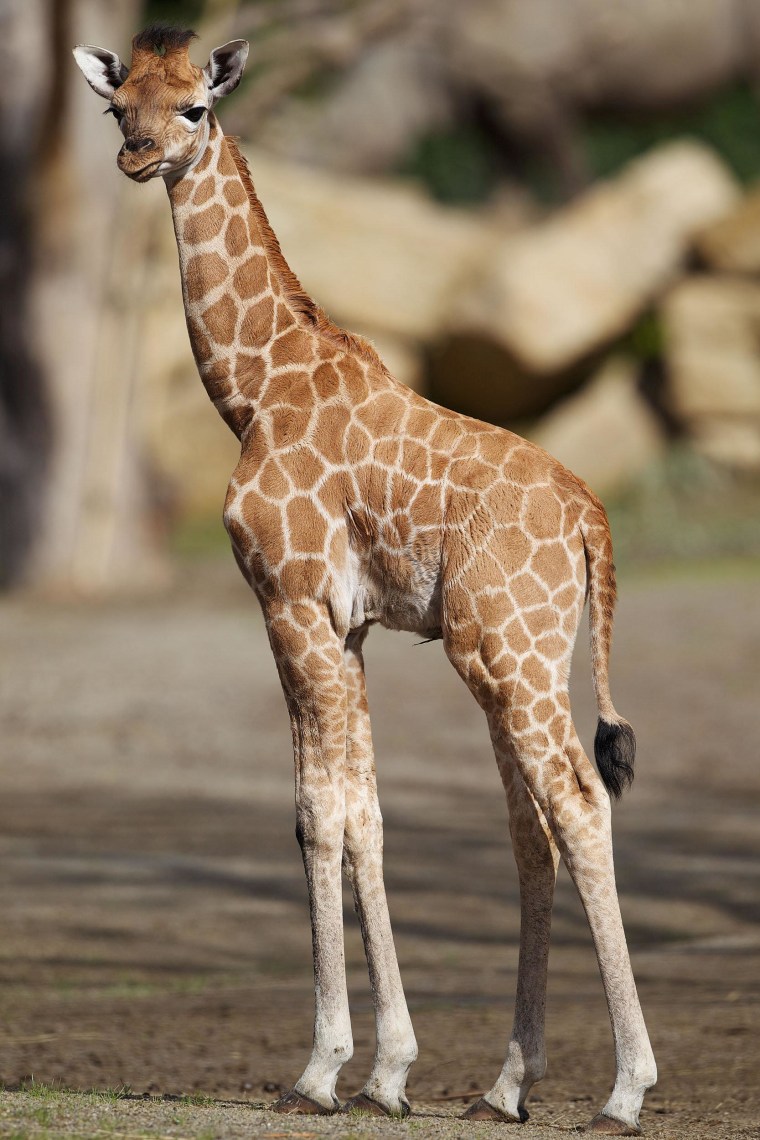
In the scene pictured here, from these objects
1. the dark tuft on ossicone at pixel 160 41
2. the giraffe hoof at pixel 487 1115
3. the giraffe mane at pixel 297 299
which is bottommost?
the giraffe hoof at pixel 487 1115

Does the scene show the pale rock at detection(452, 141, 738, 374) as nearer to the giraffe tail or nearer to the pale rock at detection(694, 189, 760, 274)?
the pale rock at detection(694, 189, 760, 274)

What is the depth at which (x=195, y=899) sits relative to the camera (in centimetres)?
820

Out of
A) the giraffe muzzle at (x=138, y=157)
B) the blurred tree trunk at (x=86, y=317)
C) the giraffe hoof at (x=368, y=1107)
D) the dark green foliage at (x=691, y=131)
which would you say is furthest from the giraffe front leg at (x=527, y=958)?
the dark green foliage at (x=691, y=131)

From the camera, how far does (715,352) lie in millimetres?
21734

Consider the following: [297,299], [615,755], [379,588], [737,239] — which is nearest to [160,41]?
[297,299]

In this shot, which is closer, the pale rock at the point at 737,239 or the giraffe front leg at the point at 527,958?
the giraffe front leg at the point at 527,958

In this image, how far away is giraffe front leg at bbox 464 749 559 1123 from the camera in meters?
4.66

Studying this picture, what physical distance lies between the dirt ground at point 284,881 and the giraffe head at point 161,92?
2906 mm

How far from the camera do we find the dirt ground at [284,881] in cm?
543

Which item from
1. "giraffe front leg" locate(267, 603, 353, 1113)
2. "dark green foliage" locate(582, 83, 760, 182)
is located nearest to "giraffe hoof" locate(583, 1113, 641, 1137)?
"giraffe front leg" locate(267, 603, 353, 1113)

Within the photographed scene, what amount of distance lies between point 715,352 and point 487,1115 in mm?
18281

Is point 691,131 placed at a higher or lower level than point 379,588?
higher

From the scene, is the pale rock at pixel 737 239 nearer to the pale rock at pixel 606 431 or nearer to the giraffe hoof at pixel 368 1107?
the pale rock at pixel 606 431

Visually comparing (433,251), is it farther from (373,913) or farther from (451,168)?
(373,913)
